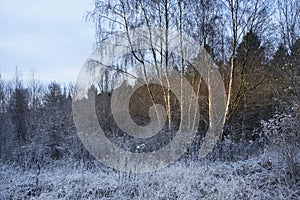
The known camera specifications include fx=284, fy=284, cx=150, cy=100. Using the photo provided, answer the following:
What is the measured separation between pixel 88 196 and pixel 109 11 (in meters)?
6.98

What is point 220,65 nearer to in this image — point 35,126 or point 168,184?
point 168,184

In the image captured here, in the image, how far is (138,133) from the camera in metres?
11.1

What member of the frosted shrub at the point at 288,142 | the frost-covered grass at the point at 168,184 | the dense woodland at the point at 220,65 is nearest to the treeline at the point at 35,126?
the dense woodland at the point at 220,65

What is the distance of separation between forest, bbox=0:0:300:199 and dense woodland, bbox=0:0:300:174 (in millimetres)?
39

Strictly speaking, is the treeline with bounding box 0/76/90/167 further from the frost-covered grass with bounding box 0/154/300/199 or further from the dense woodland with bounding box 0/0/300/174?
the frost-covered grass with bounding box 0/154/300/199

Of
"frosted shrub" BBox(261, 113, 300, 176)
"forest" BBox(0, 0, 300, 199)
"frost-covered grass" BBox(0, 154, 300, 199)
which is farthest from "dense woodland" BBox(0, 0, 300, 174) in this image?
"frosted shrub" BBox(261, 113, 300, 176)

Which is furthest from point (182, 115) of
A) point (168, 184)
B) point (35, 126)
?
point (35, 126)

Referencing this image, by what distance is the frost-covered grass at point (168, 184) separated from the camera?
446 cm

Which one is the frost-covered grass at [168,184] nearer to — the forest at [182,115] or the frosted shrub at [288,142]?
the forest at [182,115]

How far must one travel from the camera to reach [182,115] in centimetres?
1055

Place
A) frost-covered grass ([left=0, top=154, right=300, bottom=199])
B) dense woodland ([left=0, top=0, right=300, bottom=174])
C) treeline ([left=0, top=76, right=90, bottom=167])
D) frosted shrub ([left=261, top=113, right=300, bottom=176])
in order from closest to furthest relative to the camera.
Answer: frost-covered grass ([left=0, top=154, right=300, bottom=199]) → frosted shrub ([left=261, top=113, right=300, bottom=176]) → treeline ([left=0, top=76, right=90, bottom=167]) → dense woodland ([left=0, top=0, right=300, bottom=174])

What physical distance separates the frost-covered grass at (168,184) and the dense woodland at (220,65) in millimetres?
1567

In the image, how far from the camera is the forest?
195 inches

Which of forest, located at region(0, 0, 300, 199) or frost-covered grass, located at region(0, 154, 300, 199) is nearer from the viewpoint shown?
frost-covered grass, located at region(0, 154, 300, 199)
